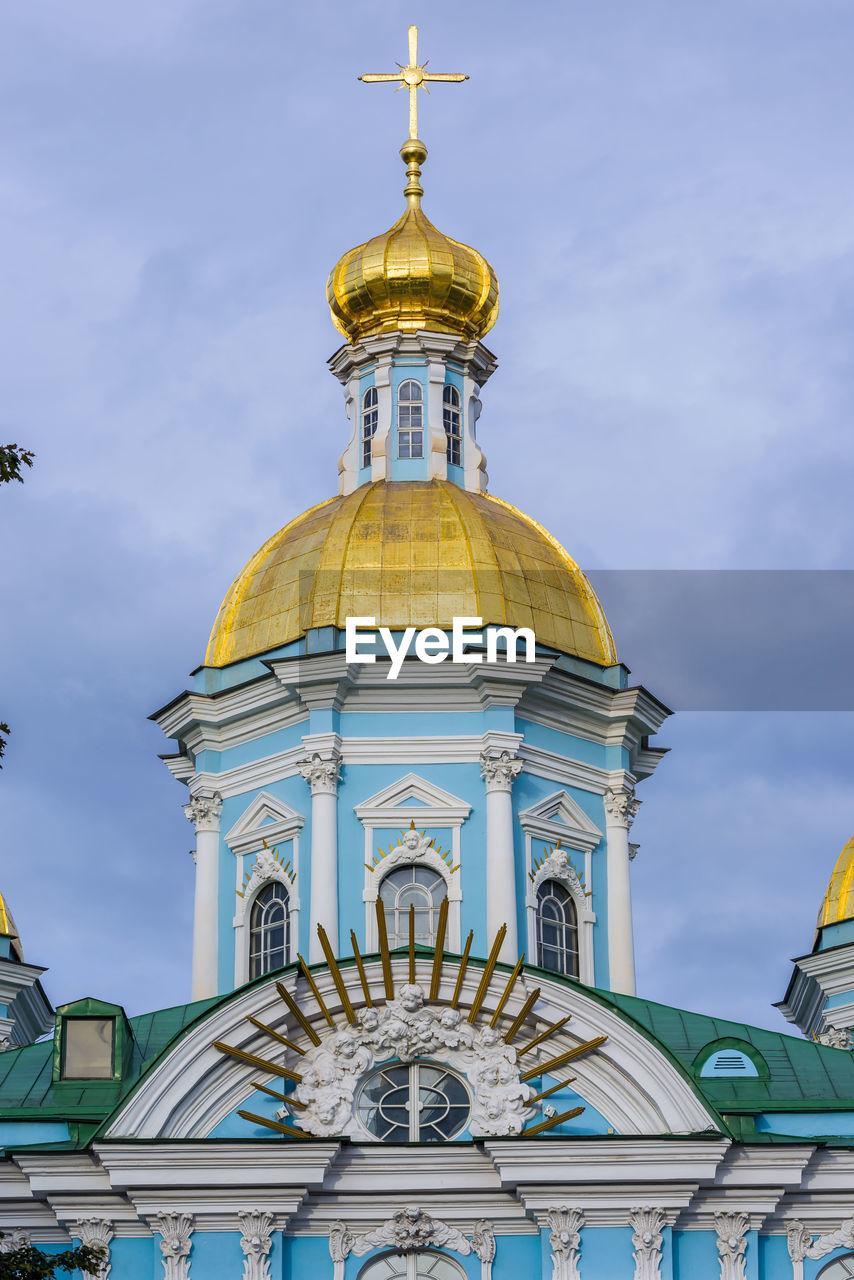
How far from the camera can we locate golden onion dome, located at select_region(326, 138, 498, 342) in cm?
3173

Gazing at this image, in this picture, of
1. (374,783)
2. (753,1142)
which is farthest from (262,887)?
(753,1142)

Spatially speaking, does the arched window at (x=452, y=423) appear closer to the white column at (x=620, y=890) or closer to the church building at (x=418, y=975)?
the church building at (x=418, y=975)

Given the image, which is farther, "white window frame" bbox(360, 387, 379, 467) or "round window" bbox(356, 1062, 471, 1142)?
"white window frame" bbox(360, 387, 379, 467)

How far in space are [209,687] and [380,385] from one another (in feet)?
14.9

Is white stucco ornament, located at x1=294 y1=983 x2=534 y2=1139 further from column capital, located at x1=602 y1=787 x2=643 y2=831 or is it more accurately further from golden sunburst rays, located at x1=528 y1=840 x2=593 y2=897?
column capital, located at x1=602 y1=787 x2=643 y2=831

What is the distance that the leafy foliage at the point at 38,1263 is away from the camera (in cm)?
1934

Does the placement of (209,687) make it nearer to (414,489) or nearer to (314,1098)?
(414,489)

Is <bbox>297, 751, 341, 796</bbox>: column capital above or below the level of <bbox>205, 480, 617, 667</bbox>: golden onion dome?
below

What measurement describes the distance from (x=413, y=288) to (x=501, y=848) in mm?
7840

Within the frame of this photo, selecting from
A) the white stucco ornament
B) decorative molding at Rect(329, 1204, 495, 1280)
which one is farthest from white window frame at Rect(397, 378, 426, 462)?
decorative molding at Rect(329, 1204, 495, 1280)

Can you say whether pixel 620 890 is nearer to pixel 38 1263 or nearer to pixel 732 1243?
pixel 732 1243

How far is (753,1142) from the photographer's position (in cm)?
2278

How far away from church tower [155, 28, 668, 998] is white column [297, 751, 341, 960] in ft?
0.07

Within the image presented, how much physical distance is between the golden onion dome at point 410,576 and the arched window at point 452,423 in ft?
2.73
